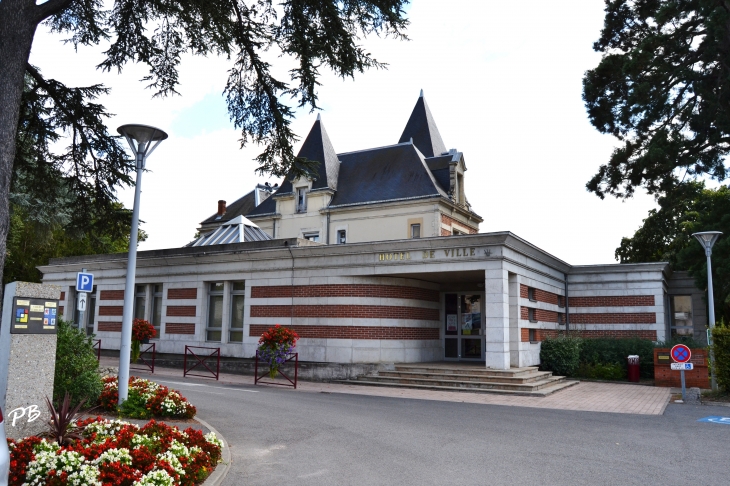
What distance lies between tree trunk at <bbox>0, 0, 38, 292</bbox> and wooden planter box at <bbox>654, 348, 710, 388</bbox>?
56.4ft

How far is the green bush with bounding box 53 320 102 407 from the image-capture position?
870 cm

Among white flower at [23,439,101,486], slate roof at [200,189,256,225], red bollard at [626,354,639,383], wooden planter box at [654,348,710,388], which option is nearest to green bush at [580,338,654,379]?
red bollard at [626,354,639,383]

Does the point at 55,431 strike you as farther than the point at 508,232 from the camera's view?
No

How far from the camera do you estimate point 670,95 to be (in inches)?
795

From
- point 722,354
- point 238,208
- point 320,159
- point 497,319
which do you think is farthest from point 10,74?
point 238,208

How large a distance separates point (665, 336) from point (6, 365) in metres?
22.0

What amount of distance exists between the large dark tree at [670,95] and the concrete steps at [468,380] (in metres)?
8.64

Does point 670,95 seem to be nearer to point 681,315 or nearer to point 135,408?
point 681,315

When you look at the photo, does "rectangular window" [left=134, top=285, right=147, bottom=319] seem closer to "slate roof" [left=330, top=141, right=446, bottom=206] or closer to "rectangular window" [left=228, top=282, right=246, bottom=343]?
"rectangular window" [left=228, top=282, right=246, bottom=343]

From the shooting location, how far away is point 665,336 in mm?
22219

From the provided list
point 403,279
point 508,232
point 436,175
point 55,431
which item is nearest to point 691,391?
point 508,232

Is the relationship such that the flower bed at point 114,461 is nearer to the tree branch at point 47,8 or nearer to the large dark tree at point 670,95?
the tree branch at point 47,8

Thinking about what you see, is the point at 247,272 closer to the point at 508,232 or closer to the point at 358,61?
the point at 508,232

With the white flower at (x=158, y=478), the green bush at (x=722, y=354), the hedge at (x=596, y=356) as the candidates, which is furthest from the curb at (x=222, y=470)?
the hedge at (x=596, y=356)
